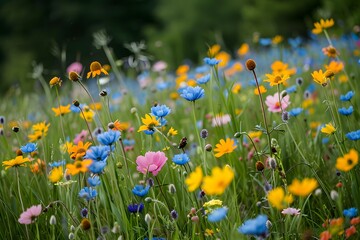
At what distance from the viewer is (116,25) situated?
14070mm

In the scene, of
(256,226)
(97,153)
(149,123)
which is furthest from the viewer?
(149,123)

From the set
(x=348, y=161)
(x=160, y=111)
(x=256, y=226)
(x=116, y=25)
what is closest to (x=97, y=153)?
(x=160, y=111)

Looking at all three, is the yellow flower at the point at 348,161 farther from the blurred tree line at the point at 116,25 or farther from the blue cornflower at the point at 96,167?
the blurred tree line at the point at 116,25

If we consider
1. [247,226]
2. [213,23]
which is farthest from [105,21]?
→ [247,226]

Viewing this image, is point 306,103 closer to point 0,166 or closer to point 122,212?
point 122,212

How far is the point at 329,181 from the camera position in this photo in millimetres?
1535

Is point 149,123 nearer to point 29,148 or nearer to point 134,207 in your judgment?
point 134,207

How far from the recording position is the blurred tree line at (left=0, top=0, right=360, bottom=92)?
31.8 feet

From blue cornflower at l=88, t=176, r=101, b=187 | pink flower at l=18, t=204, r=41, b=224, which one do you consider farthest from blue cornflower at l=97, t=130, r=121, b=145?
pink flower at l=18, t=204, r=41, b=224

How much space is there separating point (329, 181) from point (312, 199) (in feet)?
0.32

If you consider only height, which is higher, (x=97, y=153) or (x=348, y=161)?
(x=97, y=153)

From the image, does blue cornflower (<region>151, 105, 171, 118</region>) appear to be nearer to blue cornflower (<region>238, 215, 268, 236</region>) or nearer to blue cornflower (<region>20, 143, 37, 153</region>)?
blue cornflower (<region>20, 143, 37, 153</region>)

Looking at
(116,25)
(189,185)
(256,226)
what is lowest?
(256,226)

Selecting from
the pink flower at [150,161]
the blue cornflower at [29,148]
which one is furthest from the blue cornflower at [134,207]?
the blue cornflower at [29,148]
